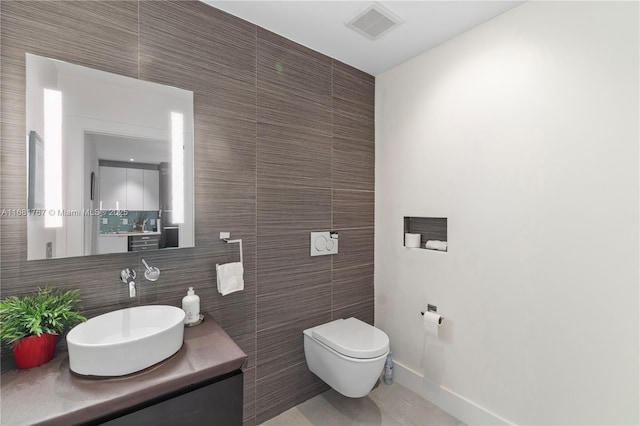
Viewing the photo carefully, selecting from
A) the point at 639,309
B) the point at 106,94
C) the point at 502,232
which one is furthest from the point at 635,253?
the point at 106,94

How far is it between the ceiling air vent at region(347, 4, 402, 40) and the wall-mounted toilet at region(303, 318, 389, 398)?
191cm

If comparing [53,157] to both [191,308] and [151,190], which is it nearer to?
[151,190]

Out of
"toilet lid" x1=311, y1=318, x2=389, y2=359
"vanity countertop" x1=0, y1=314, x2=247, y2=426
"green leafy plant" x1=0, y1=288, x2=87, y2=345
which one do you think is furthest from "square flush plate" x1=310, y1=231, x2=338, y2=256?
"green leafy plant" x1=0, y1=288, x2=87, y2=345

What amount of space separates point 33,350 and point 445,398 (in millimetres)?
2203

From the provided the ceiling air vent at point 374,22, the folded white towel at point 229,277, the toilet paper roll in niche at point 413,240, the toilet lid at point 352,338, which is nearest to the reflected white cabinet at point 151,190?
the folded white towel at point 229,277

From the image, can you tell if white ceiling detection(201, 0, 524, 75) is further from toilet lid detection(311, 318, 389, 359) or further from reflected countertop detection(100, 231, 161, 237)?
toilet lid detection(311, 318, 389, 359)

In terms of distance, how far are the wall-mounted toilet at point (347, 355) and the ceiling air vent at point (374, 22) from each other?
1.91 meters

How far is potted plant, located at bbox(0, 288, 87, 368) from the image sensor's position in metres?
1.07

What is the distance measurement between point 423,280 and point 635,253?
3.57 feet

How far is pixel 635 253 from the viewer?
1.29 meters

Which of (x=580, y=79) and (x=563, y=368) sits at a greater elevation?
(x=580, y=79)

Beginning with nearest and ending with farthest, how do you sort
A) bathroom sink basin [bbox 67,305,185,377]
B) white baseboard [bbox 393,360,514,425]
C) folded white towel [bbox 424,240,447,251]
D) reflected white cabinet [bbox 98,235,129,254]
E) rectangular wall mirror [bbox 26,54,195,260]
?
bathroom sink basin [bbox 67,305,185,377]
rectangular wall mirror [bbox 26,54,195,260]
reflected white cabinet [bbox 98,235,129,254]
white baseboard [bbox 393,360,514,425]
folded white towel [bbox 424,240,447,251]

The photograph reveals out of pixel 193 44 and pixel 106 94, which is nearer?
pixel 106 94

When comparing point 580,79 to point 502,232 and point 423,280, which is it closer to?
point 502,232
